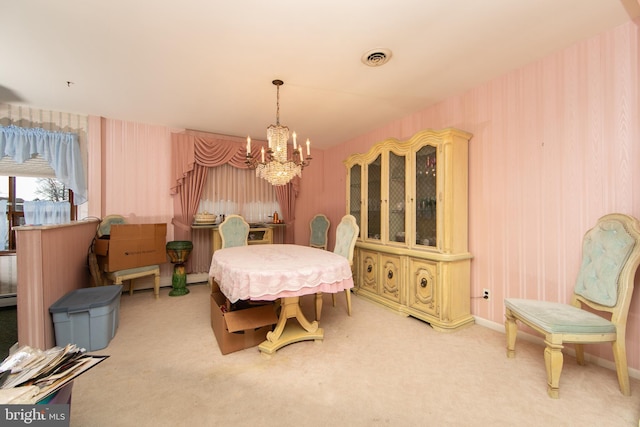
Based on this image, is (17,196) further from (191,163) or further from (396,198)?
(396,198)

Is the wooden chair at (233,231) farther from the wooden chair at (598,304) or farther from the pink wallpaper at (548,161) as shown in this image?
the wooden chair at (598,304)

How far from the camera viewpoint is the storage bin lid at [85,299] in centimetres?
204

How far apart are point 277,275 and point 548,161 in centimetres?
231

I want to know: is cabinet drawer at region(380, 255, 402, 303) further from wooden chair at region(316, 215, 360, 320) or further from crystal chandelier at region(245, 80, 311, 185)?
crystal chandelier at region(245, 80, 311, 185)

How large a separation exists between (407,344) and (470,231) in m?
1.31

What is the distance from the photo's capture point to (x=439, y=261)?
255 cm

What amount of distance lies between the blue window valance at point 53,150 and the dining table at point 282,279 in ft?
7.92

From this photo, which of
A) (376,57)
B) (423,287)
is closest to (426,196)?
(423,287)

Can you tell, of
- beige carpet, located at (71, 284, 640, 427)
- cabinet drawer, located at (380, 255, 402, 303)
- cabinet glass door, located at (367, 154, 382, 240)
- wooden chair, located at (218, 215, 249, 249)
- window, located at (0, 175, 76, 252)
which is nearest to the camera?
beige carpet, located at (71, 284, 640, 427)

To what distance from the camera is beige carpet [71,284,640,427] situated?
4.71 feet

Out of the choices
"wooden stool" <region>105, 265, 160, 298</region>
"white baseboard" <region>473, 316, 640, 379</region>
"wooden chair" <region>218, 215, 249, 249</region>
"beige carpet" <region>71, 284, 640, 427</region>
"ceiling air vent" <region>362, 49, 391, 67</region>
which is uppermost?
"ceiling air vent" <region>362, 49, 391, 67</region>

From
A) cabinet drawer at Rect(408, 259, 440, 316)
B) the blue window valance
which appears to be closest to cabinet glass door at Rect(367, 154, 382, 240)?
cabinet drawer at Rect(408, 259, 440, 316)

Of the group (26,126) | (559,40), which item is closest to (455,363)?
(559,40)

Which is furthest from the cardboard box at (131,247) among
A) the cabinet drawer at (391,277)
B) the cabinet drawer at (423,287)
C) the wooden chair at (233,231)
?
the cabinet drawer at (423,287)
